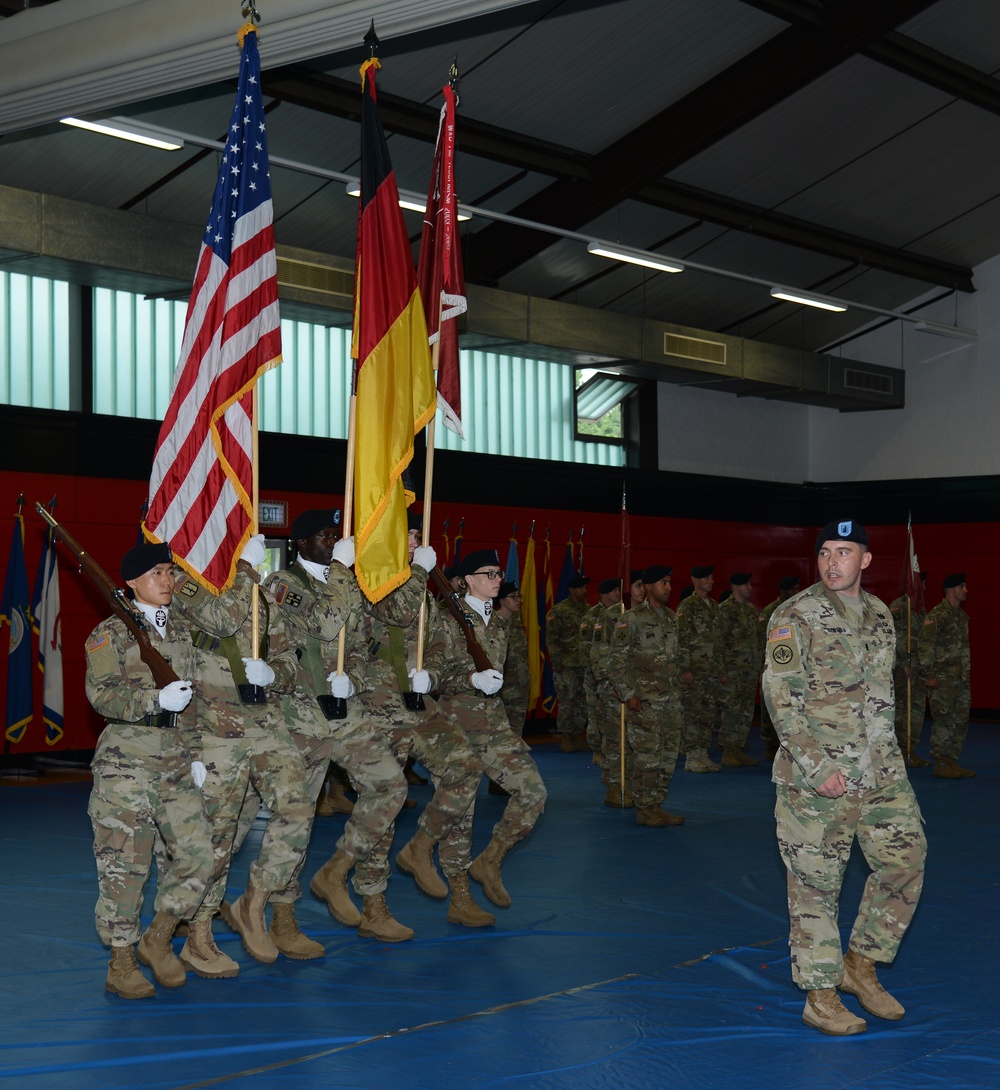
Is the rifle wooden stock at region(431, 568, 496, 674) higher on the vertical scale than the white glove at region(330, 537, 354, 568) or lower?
lower

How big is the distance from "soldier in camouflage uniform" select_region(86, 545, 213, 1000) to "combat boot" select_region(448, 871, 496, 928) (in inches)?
56.3

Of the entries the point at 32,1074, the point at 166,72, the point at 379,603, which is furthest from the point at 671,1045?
the point at 166,72

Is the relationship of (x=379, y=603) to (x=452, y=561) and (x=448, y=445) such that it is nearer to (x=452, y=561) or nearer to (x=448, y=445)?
(x=452, y=561)

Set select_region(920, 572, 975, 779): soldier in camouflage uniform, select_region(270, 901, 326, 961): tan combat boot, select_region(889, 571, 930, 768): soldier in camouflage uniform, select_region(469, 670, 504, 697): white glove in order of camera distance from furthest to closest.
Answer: select_region(889, 571, 930, 768): soldier in camouflage uniform → select_region(920, 572, 975, 779): soldier in camouflage uniform → select_region(469, 670, 504, 697): white glove → select_region(270, 901, 326, 961): tan combat boot

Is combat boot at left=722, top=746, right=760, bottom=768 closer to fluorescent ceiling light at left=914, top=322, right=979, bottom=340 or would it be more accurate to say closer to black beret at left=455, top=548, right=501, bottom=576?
black beret at left=455, top=548, right=501, bottom=576

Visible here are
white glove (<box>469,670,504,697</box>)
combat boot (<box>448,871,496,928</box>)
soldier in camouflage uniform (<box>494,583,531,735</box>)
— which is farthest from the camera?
soldier in camouflage uniform (<box>494,583,531,735</box>)

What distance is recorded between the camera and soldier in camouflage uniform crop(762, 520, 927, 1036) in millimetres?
4543

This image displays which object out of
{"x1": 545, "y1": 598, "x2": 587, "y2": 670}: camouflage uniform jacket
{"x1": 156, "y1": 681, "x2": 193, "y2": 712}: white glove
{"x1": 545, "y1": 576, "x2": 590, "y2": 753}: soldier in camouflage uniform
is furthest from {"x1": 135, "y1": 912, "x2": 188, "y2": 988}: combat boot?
{"x1": 545, "y1": 598, "x2": 587, "y2": 670}: camouflage uniform jacket

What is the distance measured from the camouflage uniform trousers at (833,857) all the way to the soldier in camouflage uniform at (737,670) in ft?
25.8

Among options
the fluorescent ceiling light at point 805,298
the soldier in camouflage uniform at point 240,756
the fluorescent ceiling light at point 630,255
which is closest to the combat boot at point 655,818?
the soldier in camouflage uniform at point 240,756

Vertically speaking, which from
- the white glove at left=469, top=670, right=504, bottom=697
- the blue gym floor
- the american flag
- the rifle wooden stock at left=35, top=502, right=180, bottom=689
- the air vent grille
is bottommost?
the blue gym floor

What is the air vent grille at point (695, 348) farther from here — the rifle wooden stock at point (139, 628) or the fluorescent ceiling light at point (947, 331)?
the rifle wooden stock at point (139, 628)

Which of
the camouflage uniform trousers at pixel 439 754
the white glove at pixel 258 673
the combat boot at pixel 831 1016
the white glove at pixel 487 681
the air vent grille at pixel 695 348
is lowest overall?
the combat boot at pixel 831 1016

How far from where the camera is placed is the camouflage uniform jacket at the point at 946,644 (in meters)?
11.8
